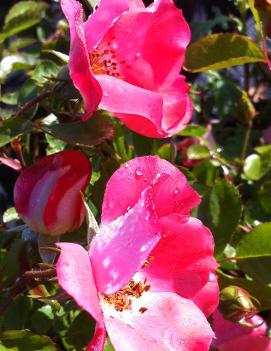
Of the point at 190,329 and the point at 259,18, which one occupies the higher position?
the point at 259,18

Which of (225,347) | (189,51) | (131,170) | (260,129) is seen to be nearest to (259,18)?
(189,51)

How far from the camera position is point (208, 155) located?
38.9 inches

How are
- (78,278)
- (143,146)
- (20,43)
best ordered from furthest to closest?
(20,43), (143,146), (78,278)

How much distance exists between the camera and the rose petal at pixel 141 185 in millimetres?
576

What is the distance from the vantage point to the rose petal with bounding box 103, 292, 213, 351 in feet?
1.77

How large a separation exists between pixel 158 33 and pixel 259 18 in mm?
116

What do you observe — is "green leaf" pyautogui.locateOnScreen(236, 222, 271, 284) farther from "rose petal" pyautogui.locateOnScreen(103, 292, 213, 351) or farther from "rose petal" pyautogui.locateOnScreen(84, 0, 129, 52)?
"rose petal" pyautogui.locateOnScreen(84, 0, 129, 52)

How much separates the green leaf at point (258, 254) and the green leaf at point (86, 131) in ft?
0.69

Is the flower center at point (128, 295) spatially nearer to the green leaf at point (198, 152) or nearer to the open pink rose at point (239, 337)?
the open pink rose at point (239, 337)

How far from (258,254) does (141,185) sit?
23 cm

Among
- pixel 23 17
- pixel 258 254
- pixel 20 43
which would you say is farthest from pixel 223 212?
pixel 20 43

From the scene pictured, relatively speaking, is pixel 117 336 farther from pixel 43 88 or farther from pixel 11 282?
pixel 43 88

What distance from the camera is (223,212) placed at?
0.78 m

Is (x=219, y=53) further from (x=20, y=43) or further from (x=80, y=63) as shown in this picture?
(x=20, y=43)
